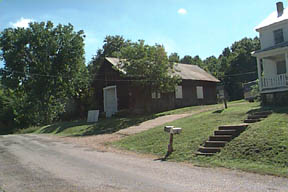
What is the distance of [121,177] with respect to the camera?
24.4ft

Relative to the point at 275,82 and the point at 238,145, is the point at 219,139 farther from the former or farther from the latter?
the point at 275,82

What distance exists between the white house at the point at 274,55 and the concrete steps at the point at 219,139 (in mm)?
6920

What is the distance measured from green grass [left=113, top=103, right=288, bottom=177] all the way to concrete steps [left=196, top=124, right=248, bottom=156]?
0.26 m

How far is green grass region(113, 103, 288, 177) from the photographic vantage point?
845cm

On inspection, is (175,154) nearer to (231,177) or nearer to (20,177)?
(231,177)

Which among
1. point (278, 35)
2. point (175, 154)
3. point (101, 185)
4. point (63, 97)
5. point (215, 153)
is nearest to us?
point (101, 185)

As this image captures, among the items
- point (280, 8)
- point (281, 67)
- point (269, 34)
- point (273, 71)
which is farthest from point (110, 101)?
point (280, 8)

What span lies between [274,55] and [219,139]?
34.3 feet

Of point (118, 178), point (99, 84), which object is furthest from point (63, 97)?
point (118, 178)

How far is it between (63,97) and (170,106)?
1553cm

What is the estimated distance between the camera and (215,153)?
10.0 m

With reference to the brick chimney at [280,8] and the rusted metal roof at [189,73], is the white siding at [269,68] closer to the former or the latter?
the brick chimney at [280,8]

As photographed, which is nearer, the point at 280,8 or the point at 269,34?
the point at 269,34

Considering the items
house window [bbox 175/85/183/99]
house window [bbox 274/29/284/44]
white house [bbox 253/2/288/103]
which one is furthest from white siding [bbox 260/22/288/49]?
house window [bbox 175/85/183/99]
